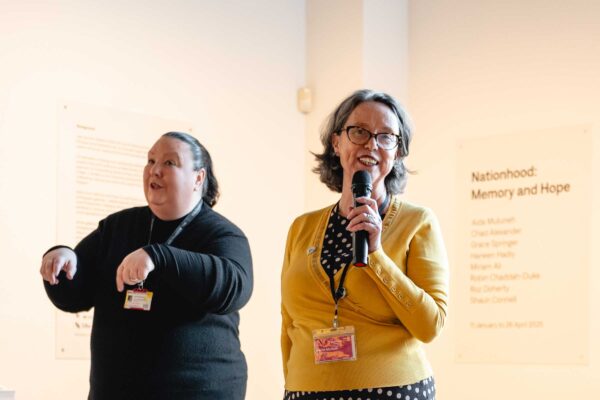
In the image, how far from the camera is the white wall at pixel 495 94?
488 centimetres

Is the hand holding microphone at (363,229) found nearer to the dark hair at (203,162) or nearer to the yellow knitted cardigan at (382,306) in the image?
the yellow knitted cardigan at (382,306)

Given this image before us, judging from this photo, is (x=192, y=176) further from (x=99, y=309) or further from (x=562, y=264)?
(x=562, y=264)

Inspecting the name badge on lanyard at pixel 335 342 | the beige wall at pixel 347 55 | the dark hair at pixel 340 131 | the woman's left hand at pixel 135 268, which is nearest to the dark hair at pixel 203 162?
the dark hair at pixel 340 131

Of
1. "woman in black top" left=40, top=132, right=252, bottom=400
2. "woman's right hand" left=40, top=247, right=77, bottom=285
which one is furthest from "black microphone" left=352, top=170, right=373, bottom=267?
"woman's right hand" left=40, top=247, right=77, bottom=285

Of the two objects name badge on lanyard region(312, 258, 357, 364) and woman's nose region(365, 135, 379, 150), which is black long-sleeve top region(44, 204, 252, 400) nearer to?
name badge on lanyard region(312, 258, 357, 364)

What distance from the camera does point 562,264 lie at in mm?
4875

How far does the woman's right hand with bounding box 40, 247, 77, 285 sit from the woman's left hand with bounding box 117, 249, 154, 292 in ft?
1.05

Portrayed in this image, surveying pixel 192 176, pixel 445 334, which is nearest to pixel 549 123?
pixel 445 334

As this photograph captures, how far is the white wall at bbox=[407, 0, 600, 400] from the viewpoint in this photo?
16.0ft

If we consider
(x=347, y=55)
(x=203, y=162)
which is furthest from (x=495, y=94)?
(x=203, y=162)

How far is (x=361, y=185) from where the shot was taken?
2.34 meters

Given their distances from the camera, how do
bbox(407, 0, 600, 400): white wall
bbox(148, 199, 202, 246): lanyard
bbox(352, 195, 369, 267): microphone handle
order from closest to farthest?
bbox(352, 195, 369, 267): microphone handle
bbox(148, 199, 202, 246): lanyard
bbox(407, 0, 600, 400): white wall

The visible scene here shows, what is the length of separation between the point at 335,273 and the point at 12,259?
7.17ft

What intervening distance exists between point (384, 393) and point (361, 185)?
51cm
